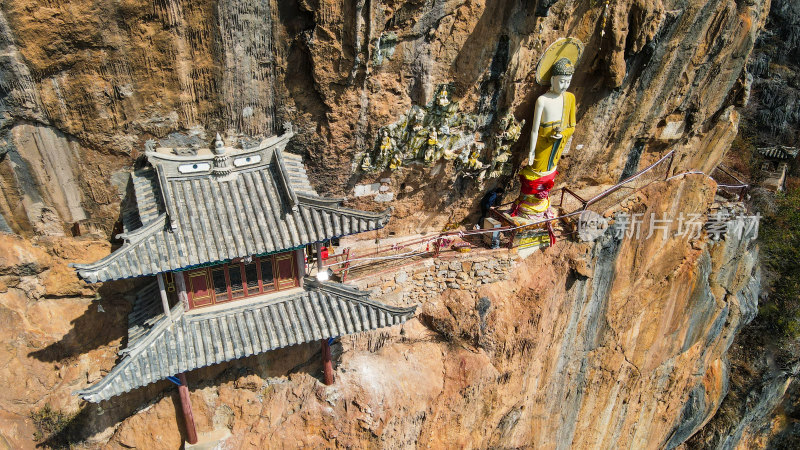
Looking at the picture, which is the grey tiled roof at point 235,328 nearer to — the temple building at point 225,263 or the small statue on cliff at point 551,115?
the temple building at point 225,263

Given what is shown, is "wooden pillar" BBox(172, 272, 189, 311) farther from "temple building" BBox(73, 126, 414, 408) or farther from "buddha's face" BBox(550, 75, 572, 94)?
"buddha's face" BBox(550, 75, 572, 94)

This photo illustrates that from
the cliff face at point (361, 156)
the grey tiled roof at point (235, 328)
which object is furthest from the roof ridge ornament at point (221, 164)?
the grey tiled roof at point (235, 328)

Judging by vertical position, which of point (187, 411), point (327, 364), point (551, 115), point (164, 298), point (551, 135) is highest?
point (551, 115)

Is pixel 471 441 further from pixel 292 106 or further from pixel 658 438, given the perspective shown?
pixel 658 438

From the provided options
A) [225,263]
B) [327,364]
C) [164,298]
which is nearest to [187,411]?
[164,298]

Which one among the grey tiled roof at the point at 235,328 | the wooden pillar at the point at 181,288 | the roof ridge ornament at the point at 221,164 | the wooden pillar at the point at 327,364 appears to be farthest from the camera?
the wooden pillar at the point at 327,364

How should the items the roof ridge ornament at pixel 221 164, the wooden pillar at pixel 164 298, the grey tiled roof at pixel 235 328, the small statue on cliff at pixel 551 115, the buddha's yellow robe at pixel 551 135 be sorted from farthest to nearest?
the buddha's yellow robe at pixel 551 135
the small statue on cliff at pixel 551 115
the roof ridge ornament at pixel 221 164
the wooden pillar at pixel 164 298
the grey tiled roof at pixel 235 328

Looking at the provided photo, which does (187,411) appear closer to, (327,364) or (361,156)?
(327,364)
